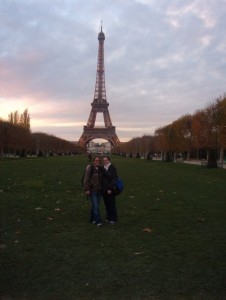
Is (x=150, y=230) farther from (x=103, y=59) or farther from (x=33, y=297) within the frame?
(x=103, y=59)

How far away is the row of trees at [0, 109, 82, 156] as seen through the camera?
77.3 metres

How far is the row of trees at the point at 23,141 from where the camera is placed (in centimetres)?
7734

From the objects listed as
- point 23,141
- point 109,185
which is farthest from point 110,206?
point 23,141

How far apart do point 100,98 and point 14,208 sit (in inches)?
5090

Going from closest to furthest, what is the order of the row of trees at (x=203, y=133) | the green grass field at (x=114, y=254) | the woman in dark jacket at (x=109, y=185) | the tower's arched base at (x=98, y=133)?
the green grass field at (x=114, y=254)
the woman in dark jacket at (x=109, y=185)
the row of trees at (x=203, y=133)
the tower's arched base at (x=98, y=133)

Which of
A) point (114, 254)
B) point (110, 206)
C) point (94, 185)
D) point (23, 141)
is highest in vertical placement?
point (23, 141)

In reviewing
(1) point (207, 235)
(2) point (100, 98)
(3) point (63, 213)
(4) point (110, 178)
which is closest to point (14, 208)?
(3) point (63, 213)

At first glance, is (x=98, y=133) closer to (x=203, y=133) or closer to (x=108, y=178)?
(x=203, y=133)

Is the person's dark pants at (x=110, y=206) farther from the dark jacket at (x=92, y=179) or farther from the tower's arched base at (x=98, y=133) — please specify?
the tower's arched base at (x=98, y=133)

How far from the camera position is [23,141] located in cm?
8419

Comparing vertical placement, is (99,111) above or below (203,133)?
above

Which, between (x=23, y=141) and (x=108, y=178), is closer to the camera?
(x=108, y=178)

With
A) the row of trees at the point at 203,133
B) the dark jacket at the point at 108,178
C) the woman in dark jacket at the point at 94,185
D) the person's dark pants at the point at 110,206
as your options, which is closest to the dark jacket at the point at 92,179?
the woman in dark jacket at the point at 94,185

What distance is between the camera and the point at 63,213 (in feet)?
38.7
